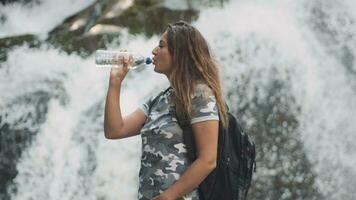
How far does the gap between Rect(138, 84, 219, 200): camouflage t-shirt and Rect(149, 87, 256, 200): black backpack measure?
39 mm

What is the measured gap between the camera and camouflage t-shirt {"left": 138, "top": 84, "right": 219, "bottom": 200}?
9.73 ft

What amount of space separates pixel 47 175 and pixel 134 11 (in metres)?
2.76

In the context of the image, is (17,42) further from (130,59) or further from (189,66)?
(189,66)

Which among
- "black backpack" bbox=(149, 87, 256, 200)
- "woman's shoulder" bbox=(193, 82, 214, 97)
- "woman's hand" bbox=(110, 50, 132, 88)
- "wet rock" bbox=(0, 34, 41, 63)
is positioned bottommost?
"black backpack" bbox=(149, 87, 256, 200)

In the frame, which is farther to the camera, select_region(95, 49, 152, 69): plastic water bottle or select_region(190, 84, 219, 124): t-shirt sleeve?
select_region(95, 49, 152, 69): plastic water bottle

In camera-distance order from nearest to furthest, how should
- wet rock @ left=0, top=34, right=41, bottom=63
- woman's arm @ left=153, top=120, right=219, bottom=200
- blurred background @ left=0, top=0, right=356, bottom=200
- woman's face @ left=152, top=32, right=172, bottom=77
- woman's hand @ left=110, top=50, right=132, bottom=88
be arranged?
woman's arm @ left=153, top=120, right=219, bottom=200 < woman's face @ left=152, top=32, right=172, bottom=77 < woman's hand @ left=110, top=50, right=132, bottom=88 < blurred background @ left=0, top=0, right=356, bottom=200 < wet rock @ left=0, top=34, right=41, bottom=63

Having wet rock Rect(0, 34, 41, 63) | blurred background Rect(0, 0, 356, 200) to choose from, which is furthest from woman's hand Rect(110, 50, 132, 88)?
wet rock Rect(0, 34, 41, 63)

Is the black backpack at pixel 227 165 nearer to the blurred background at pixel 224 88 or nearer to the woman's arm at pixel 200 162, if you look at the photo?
the woman's arm at pixel 200 162

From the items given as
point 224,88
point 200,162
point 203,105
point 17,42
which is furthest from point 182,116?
point 17,42

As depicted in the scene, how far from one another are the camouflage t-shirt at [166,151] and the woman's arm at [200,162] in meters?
0.06

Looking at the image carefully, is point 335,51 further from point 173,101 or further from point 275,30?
point 173,101

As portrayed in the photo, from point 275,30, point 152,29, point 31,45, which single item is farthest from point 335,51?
point 31,45

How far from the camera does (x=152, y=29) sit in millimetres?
8375

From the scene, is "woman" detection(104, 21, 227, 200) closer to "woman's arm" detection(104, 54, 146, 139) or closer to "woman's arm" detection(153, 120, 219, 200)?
"woman's arm" detection(153, 120, 219, 200)
